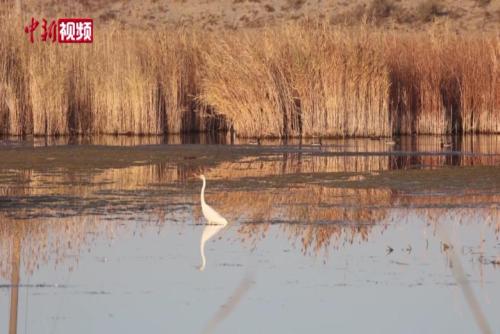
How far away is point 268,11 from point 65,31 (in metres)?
25.5

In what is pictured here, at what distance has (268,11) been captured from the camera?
50.1 meters

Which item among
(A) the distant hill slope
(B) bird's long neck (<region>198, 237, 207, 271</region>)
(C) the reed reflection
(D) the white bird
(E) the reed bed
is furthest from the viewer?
(A) the distant hill slope

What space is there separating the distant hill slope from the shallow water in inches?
1111

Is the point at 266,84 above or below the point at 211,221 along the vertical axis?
above

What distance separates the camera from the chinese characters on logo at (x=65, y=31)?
2372cm

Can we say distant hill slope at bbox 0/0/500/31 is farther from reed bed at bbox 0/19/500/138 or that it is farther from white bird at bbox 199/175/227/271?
white bird at bbox 199/175/227/271

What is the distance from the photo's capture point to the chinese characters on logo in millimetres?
23719

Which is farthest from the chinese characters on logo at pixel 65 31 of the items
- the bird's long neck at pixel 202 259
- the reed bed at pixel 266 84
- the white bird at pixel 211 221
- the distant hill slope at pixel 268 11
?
the distant hill slope at pixel 268 11

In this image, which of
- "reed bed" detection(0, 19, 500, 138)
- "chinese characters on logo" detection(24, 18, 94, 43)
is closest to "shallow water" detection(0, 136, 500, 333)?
"reed bed" detection(0, 19, 500, 138)

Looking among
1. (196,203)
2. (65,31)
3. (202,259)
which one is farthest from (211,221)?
(65,31)

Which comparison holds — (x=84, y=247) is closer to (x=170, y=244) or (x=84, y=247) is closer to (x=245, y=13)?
(x=170, y=244)

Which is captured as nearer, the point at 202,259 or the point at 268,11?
the point at 202,259

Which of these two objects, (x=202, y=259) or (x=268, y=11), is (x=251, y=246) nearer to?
(x=202, y=259)

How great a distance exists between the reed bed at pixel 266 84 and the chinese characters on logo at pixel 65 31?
25cm
